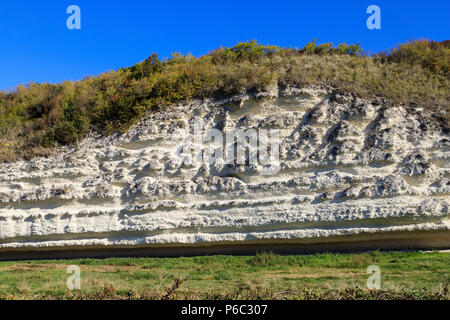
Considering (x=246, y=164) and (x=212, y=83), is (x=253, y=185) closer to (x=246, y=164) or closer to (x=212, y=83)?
(x=246, y=164)

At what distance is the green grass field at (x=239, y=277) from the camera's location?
714 cm

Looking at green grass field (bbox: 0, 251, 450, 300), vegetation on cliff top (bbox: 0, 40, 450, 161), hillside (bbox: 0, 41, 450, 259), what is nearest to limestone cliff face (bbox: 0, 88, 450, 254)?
hillside (bbox: 0, 41, 450, 259)

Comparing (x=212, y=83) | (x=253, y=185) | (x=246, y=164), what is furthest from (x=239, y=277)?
(x=212, y=83)

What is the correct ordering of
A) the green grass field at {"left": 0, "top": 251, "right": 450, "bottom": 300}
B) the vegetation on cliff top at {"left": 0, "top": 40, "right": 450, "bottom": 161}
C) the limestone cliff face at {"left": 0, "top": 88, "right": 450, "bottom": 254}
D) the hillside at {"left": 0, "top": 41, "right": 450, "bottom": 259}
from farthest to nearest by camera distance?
the vegetation on cliff top at {"left": 0, "top": 40, "right": 450, "bottom": 161} < the hillside at {"left": 0, "top": 41, "right": 450, "bottom": 259} < the limestone cliff face at {"left": 0, "top": 88, "right": 450, "bottom": 254} < the green grass field at {"left": 0, "top": 251, "right": 450, "bottom": 300}

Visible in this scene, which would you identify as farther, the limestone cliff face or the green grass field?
the limestone cliff face

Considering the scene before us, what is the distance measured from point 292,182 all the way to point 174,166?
4020mm

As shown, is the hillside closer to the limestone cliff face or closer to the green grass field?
the limestone cliff face

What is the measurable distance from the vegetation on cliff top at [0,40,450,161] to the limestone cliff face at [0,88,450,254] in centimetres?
61

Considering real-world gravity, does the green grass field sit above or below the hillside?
below

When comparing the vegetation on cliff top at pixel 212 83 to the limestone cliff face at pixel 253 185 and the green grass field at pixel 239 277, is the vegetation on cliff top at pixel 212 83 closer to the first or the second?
the limestone cliff face at pixel 253 185

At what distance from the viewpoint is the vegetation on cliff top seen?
13.5 meters

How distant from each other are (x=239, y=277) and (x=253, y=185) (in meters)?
3.40

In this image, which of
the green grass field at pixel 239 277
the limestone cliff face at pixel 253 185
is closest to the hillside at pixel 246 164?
the limestone cliff face at pixel 253 185
